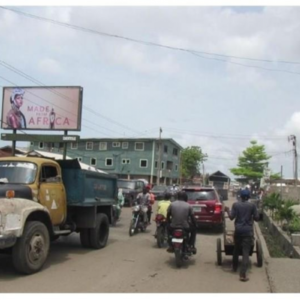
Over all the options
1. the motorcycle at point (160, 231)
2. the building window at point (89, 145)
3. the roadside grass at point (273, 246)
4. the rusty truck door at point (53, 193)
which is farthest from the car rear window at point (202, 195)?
the building window at point (89, 145)

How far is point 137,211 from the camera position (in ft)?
45.9

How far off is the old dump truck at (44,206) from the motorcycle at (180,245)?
245cm

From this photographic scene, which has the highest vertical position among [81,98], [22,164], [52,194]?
[81,98]

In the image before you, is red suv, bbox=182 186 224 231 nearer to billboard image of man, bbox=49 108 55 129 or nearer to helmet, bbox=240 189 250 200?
helmet, bbox=240 189 250 200

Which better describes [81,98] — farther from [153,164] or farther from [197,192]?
[153,164]

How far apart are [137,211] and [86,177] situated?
4.09 m

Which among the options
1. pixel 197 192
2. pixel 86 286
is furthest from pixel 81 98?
pixel 86 286

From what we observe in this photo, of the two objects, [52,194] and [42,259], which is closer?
[42,259]

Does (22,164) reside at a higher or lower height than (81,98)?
lower

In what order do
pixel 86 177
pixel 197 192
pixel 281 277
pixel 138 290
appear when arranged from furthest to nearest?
pixel 197 192, pixel 86 177, pixel 281 277, pixel 138 290

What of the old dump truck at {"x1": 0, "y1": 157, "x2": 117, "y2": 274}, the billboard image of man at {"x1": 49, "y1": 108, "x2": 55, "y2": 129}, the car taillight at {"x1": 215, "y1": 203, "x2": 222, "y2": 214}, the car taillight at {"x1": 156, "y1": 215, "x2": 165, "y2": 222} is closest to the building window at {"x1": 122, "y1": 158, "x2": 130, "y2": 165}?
the billboard image of man at {"x1": 49, "y1": 108, "x2": 55, "y2": 129}

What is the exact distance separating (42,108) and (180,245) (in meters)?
20.6

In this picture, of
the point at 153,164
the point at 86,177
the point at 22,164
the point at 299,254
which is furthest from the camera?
the point at 153,164

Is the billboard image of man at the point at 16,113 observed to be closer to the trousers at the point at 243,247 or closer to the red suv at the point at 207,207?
the red suv at the point at 207,207
